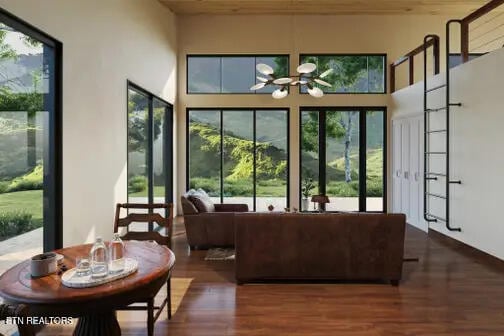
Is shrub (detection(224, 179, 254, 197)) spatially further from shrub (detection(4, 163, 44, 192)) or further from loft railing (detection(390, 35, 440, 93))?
shrub (detection(4, 163, 44, 192))

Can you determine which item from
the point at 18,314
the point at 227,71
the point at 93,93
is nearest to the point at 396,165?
the point at 227,71

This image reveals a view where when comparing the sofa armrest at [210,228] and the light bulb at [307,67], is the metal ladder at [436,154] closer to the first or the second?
the light bulb at [307,67]

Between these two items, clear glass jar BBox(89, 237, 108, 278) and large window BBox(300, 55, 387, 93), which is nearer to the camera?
clear glass jar BBox(89, 237, 108, 278)

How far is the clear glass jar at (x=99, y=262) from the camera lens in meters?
1.83

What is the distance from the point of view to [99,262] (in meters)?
1.91

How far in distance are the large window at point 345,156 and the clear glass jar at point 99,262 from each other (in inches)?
273

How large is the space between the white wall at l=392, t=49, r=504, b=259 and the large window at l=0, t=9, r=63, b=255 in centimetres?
518

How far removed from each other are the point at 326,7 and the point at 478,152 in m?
4.66

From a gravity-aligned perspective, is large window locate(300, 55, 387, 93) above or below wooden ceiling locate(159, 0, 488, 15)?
below

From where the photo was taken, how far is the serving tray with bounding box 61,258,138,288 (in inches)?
67.8

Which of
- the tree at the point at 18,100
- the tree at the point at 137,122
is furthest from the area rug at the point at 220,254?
the tree at the point at 18,100

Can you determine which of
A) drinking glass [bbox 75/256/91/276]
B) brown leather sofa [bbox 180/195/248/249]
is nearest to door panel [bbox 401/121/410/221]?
brown leather sofa [bbox 180/195/248/249]

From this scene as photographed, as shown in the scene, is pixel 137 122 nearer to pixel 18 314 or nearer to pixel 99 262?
pixel 99 262

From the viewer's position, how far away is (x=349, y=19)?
8414mm
